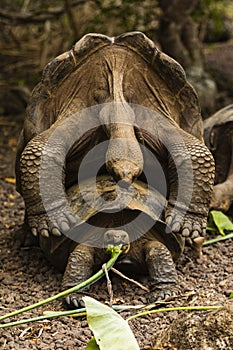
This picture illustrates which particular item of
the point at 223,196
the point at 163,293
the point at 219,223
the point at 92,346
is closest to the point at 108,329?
the point at 92,346

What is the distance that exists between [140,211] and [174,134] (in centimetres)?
50

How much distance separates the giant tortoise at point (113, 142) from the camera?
3871 millimetres

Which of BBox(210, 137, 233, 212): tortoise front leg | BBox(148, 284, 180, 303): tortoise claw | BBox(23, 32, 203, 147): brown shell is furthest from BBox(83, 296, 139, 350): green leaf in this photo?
BBox(210, 137, 233, 212): tortoise front leg

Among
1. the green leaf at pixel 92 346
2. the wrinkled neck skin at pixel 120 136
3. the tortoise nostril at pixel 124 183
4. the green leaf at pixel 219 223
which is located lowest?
the green leaf at pixel 219 223

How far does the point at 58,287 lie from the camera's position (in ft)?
12.9

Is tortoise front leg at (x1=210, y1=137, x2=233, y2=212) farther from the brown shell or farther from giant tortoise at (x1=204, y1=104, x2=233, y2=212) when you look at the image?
the brown shell

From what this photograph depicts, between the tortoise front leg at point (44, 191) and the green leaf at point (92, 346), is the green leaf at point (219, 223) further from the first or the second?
the green leaf at point (92, 346)

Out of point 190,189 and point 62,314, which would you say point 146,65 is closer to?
point 190,189

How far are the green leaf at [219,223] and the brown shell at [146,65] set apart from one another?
0.69 meters

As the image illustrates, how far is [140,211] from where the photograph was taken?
3.87 meters

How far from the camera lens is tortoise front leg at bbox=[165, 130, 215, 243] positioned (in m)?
3.87

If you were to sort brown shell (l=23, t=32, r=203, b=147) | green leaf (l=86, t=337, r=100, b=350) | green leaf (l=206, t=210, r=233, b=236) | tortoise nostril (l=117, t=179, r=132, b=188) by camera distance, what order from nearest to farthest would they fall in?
green leaf (l=86, t=337, r=100, b=350), tortoise nostril (l=117, t=179, r=132, b=188), brown shell (l=23, t=32, r=203, b=147), green leaf (l=206, t=210, r=233, b=236)

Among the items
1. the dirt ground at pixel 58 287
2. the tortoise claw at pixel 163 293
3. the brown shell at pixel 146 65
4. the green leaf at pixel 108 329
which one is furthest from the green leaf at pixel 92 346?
the brown shell at pixel 146 65

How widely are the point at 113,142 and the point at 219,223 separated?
1.29 m
